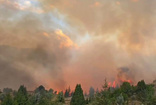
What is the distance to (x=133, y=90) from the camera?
389 feet

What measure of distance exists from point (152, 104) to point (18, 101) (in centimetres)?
7254

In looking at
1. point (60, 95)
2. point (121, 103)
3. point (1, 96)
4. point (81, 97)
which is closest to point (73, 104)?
point (81, 97)

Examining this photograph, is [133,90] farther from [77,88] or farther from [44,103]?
[44,103]

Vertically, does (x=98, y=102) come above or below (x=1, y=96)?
below

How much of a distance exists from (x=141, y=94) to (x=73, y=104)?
48724 millimetres

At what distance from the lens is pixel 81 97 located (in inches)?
4008

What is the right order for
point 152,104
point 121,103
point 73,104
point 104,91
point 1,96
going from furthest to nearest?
point 1,96
point 73,104
point 121,103
point 152,104
point 104,91

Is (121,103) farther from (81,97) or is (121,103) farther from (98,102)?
(98,102)

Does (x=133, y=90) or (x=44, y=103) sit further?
(x=133, y=90)

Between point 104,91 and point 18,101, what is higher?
point 18,101

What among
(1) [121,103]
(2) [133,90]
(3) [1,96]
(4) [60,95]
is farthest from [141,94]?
(3) [1,96]

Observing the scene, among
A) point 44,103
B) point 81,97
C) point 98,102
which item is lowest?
point 98,102

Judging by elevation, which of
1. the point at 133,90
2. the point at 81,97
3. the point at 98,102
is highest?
the point at 133,90

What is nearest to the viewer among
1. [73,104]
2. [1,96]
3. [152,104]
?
[152,104]
